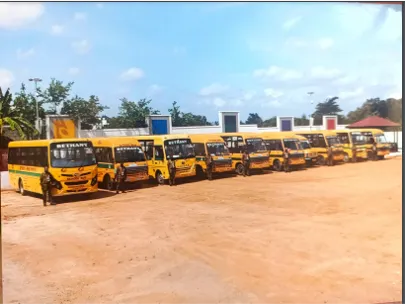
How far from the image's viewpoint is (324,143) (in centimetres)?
353

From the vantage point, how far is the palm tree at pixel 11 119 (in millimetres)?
2703

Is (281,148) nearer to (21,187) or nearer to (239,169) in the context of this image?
(239,169)

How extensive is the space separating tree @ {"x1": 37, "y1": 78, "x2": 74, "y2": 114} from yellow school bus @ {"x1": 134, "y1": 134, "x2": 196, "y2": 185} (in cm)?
63

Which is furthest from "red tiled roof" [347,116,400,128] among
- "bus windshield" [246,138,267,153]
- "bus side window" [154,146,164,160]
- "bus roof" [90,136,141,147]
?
"bus roof" [90,136,141,147]

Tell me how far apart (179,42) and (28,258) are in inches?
71.7

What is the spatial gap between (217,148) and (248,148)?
27cm

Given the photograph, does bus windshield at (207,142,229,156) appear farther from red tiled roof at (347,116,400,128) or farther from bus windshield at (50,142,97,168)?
red tiled roof at (347,116,400,128)

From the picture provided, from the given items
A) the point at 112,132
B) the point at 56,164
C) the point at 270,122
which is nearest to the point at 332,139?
the point at 270,122

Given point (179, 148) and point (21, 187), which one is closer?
point (21, 187)

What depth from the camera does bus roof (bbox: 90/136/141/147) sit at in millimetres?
2932

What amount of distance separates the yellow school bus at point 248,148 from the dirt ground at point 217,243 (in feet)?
0.43

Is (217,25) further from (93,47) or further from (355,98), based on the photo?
(355,98)

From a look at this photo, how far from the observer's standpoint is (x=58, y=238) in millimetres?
2787

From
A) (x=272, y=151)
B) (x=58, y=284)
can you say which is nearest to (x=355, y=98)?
(x=272, y=151)
